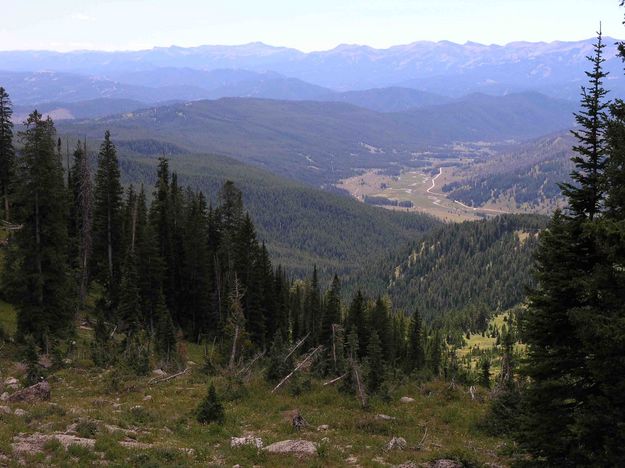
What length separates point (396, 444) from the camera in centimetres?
2425

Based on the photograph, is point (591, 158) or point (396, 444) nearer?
point (591, 158)

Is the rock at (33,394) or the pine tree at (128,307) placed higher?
the rock at (33,394)

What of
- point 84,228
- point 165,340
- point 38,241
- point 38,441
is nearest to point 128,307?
point 165,340

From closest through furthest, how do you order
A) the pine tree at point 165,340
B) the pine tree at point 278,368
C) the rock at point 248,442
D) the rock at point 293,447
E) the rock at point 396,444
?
the rock at point 293,447
the rock at point 248,442
the rock at point 396,444
the pine tree at point 278,368
the pine tree at point 165,340

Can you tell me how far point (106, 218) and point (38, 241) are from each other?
24.5 m

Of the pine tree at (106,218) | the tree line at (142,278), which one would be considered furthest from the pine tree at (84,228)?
the pine tree at (106,218)

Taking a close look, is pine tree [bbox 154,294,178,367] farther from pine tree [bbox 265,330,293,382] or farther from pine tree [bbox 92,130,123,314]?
pine tree [bbox 92,130,123,314]

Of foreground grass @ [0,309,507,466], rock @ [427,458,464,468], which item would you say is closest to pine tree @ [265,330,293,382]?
foreground grass @ [0,309,507,466]

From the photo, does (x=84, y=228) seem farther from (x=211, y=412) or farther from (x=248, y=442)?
(x=248, y=442)

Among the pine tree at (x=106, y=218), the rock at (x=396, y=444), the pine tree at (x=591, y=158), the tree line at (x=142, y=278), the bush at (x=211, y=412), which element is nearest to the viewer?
the pine tree at (x=591, y=158)

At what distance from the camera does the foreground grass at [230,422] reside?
20844 mm

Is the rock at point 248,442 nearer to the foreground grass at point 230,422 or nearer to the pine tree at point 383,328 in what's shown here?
the foreground grass at point 230,422

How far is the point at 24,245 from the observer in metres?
41.4

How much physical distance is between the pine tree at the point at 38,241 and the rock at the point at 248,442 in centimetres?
2312
